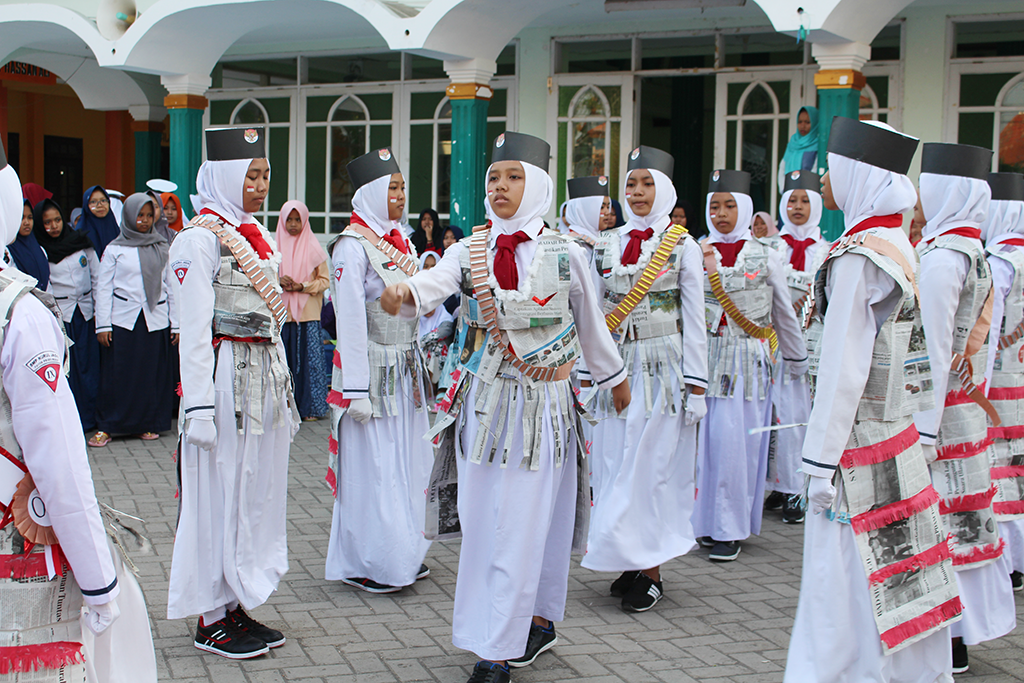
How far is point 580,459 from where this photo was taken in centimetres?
422

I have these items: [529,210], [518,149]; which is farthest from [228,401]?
[518,149]

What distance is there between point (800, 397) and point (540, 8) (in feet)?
19.0

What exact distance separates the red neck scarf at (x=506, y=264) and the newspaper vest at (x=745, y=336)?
247 centimetres

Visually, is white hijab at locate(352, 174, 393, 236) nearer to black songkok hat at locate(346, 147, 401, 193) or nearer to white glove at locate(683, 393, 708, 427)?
black songkok hat at locate(346, 147, 401, 193)

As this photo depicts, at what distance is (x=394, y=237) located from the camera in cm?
535

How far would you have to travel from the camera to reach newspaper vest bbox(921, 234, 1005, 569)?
4.21m

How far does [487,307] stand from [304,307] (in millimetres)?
6244

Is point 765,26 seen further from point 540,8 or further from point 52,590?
point 52,590

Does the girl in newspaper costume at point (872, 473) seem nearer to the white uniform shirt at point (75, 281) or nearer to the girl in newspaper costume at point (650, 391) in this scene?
Result: the girl in newspaper costume at point (650, 391)

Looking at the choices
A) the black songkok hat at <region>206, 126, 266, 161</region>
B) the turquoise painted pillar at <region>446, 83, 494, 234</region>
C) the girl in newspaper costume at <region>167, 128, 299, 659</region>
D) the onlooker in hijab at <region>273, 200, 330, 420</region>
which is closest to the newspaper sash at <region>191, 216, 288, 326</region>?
the girl in newspaper costume at <region>167, 128, 299, 659</region>

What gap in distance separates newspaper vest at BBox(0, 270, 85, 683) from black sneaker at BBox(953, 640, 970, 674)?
343cm

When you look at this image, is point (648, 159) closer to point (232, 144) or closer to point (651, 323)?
point (651, 323)

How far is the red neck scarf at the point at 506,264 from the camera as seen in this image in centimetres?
394

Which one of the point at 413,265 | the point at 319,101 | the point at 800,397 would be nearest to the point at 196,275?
the point at 413,265
